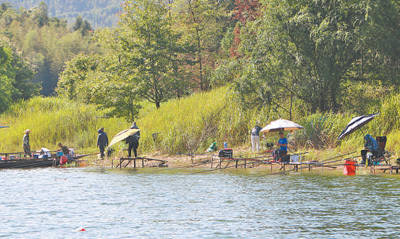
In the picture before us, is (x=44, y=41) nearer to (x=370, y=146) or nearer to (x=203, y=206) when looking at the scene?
(x=370, y=146)

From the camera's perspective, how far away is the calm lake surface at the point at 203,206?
15.2 meters

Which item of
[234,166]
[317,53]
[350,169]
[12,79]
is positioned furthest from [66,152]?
[12,79]

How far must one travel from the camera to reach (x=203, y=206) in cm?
1902

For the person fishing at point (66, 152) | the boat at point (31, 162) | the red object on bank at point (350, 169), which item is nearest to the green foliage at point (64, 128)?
the person fishing at point (66, 152)

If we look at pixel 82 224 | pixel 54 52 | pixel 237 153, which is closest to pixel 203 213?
pixel 82 224

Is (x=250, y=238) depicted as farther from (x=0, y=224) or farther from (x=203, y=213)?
(x=0, y=224)

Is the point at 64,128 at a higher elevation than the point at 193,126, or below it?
higher

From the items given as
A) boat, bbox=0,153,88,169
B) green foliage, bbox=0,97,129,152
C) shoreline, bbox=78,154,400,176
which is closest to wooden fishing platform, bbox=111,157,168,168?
shoreline, bbox=78,154,400,176

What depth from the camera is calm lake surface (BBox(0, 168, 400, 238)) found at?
15172mm

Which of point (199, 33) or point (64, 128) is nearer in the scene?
point (64, 128)

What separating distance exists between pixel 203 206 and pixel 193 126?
16231 mm

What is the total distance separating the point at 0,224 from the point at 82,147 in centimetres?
2499

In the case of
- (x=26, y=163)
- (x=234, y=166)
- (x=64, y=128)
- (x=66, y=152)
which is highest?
(x=64, y=128)

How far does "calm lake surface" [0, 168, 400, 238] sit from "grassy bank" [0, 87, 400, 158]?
16.6 feet
